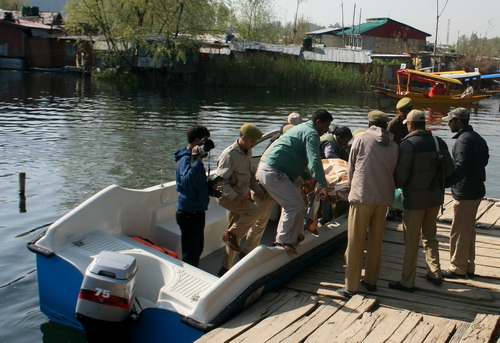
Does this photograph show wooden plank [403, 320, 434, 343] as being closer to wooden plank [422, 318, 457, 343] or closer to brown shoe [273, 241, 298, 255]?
wooden plank [422, 318, 457, 343]

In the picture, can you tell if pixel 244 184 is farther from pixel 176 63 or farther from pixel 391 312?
pixel 176 63

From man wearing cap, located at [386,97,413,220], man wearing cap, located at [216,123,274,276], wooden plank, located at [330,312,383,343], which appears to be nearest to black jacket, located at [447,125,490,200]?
wooden plank, located at [330,312,383,343]

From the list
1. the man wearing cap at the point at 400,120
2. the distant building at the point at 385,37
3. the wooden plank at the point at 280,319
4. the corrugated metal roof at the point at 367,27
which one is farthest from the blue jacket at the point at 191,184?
the corrugated metal roof at the point at 367,27

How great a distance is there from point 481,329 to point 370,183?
1.45 meters

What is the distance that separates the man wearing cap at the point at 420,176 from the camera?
502cm

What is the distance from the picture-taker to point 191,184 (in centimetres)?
518

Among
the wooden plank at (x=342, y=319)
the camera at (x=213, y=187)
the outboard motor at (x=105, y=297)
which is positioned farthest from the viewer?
the camera at (x=213, y=187)

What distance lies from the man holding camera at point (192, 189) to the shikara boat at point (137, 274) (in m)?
0.28

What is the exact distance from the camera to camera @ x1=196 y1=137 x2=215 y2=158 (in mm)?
5035

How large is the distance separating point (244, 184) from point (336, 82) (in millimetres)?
34201

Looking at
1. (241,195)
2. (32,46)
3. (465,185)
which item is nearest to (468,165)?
(465,185)

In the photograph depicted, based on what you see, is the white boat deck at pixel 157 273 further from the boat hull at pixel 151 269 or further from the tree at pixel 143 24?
the tree at pixel 143 24

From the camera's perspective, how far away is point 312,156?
4.96m

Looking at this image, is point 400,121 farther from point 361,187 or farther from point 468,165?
point 361,187
